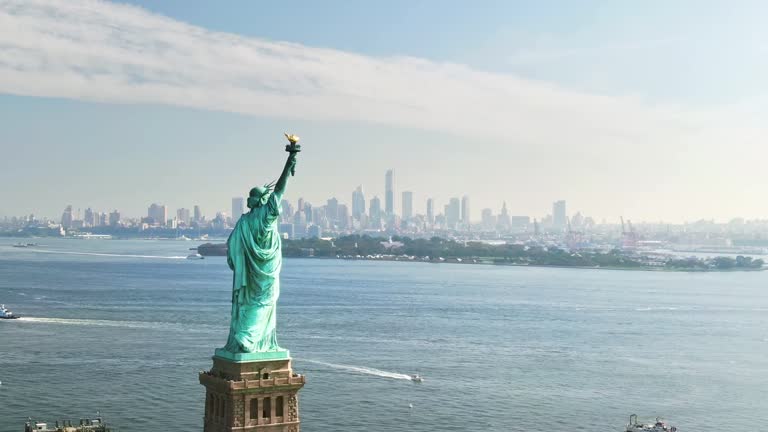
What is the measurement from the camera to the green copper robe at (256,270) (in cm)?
1653

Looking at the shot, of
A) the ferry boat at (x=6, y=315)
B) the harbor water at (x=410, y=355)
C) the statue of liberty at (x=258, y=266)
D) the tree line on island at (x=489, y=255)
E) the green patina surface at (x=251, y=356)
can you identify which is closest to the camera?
the green patina surface at (x=251, y=356)

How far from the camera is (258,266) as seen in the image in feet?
54.5

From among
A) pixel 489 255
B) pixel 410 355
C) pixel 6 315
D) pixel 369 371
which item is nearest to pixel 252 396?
pixel 369 371

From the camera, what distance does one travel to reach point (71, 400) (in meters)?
36.4

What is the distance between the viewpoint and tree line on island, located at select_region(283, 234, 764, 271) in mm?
162250

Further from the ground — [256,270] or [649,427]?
[256,270]

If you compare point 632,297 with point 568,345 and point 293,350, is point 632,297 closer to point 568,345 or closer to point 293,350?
point 568,345

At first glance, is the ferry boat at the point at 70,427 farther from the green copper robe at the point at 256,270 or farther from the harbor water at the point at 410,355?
the green copper robe at the point at 256,270

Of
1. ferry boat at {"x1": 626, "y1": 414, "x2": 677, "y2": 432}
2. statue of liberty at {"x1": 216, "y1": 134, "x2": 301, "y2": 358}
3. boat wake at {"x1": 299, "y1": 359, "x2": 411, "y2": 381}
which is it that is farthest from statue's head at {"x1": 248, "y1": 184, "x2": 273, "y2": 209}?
boat wake at {"x1": 299, "y1": 359, "x2": 411, "y2": 381}

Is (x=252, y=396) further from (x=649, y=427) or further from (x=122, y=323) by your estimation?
(x=122, y=323)

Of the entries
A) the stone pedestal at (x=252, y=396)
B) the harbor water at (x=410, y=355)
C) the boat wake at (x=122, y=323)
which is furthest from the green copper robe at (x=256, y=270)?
the boat wake at (x=122, y=323)

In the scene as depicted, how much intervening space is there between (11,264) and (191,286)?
44668 millimetres

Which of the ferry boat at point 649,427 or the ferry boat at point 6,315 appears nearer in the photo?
the ferry boat at point 649,427

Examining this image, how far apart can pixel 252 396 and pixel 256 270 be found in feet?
6.79
